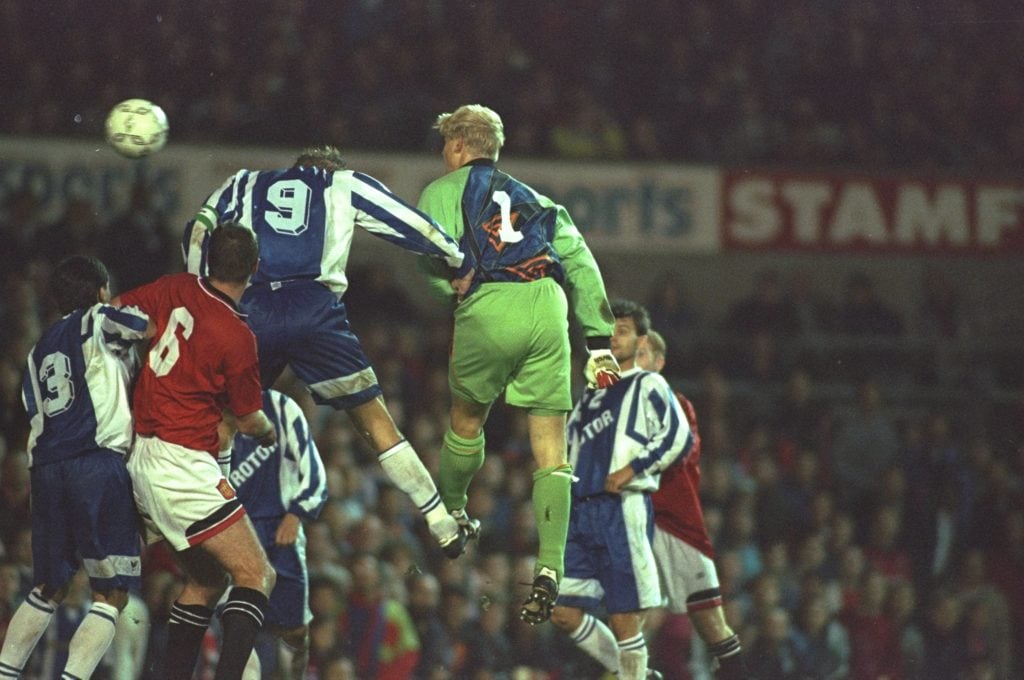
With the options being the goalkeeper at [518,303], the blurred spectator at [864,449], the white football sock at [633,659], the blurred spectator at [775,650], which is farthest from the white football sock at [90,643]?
the blurred spectator at [864,449]

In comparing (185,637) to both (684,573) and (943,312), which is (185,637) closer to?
(684,573)

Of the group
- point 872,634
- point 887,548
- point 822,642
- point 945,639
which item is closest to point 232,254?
point 822,642

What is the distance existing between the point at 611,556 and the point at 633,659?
50 cm

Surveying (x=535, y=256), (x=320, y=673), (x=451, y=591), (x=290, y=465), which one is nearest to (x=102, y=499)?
(x=290, y=465)

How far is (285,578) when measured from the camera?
7430 mm

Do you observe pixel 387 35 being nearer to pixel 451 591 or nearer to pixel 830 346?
pixel 830 346

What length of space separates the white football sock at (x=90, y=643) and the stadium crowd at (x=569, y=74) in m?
5.98

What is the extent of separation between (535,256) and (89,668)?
255 cm

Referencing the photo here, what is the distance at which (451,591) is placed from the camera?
374 inches

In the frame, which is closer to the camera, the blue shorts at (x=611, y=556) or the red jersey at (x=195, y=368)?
the red jersey at (x=195, y=368)

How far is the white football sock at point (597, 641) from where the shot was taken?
24.9 feet

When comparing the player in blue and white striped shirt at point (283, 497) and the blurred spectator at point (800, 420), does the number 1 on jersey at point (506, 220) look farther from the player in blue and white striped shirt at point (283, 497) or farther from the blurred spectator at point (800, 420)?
the blurred spectator at point (800, 420)

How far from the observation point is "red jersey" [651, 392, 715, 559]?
25.8 feet

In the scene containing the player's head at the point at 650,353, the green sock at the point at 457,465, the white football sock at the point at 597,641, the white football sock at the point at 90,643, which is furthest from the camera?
the player's head at the point at 650,353
